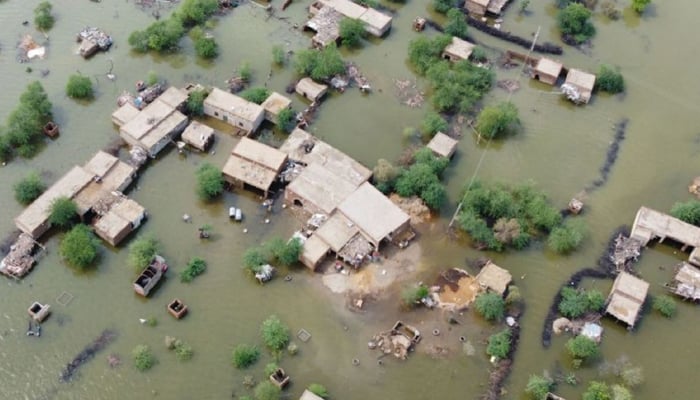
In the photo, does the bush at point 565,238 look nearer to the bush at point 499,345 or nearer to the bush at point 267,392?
the bush at point 499,345

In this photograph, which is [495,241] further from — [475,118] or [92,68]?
[92,68]

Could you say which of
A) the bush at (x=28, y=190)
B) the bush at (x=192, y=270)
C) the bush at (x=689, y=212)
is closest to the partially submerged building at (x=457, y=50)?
the bush at (x=689, y=212)

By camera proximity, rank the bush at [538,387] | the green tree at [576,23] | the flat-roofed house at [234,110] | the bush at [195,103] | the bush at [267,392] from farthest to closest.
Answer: the green tree at [576,23] → the bush at [195,103] → the flat-roofed house at [234,110] → the bush at [538,387] → the bush at [267,392]


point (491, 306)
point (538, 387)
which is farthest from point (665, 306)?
point (491, 306)

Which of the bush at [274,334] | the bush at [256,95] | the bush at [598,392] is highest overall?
the bush at [256,95]

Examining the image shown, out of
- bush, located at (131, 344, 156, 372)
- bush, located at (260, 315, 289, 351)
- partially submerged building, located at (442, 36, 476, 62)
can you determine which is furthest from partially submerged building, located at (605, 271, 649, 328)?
bush, located at (131, 344, 156, 372)

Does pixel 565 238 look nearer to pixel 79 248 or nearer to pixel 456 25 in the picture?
pixel 456 25
